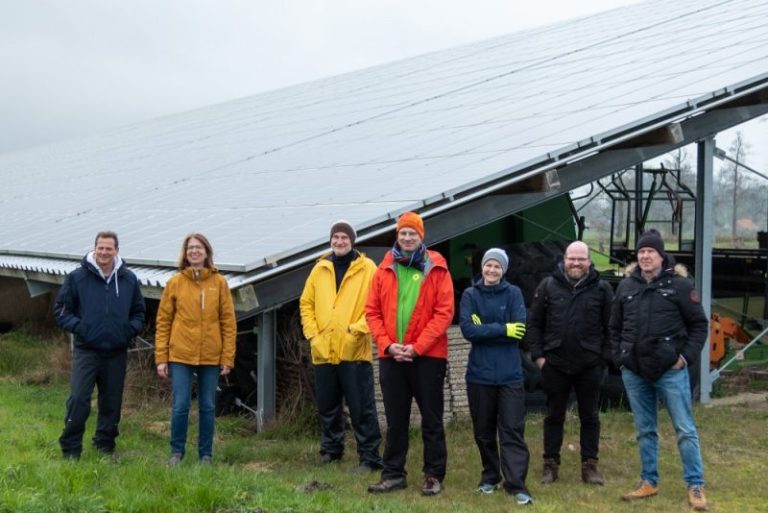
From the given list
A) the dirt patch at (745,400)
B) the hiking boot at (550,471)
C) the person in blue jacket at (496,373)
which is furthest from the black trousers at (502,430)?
the dirt patch at (745,400)

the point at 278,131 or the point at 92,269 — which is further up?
the point at 278,131

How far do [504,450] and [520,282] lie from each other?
17.5 feet

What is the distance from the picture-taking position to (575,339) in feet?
19.8

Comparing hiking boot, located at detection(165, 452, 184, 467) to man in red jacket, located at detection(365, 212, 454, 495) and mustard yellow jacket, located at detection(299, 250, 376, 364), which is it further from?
man in red jacket, located at detection(365, 212, 454, 495)

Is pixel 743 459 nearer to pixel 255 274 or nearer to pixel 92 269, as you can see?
pixel 255 274

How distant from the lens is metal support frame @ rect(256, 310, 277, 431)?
784 cm

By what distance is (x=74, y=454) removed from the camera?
6688 mm

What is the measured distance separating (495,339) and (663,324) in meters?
1.04

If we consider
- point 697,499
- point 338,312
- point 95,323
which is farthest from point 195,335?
point 697,499

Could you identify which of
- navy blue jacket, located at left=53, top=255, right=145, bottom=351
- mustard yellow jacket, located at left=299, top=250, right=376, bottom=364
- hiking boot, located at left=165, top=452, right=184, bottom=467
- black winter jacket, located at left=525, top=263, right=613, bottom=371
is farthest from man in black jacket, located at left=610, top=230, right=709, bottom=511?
navy blue jacket, located at left=53, top=255, right=145, bottom=351

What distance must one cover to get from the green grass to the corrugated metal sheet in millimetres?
1573

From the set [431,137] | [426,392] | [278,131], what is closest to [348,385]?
[426,392]

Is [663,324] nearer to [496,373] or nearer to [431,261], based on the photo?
[496,373]

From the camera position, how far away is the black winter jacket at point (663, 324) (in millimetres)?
5512
